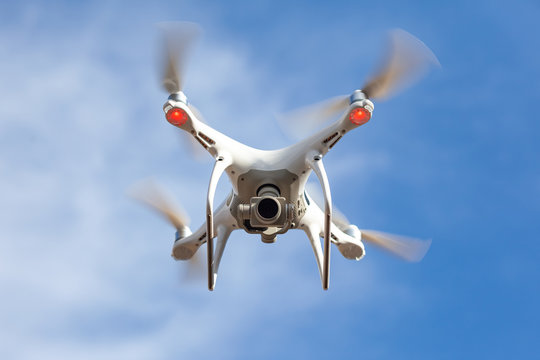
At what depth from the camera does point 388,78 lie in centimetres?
2153

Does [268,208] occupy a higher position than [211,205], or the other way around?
[268,208]

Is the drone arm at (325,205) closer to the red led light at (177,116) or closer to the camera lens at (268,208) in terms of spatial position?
the camera lens at (268,208)

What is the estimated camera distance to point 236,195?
22.1 m

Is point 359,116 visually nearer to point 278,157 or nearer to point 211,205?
point 278,157

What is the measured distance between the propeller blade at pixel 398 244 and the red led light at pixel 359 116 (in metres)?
4.95

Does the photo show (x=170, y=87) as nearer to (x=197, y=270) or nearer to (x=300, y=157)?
(x=300, y=157)

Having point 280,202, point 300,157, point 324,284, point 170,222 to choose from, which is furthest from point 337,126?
point 170,222

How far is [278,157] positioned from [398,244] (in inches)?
216

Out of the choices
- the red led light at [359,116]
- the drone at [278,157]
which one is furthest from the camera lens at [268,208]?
the red led light at [359,116]

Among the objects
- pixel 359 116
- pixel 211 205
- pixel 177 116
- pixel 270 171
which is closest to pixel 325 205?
Answer: pixel 270 171

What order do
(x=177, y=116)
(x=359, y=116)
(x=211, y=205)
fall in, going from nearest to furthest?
(x=211, y=205) → (x=359, y=116) → (x=177, y=116)

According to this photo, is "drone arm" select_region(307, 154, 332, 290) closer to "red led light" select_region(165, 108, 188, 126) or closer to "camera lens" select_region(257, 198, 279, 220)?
"camera lens" select_region(257, 198, 279, 220)

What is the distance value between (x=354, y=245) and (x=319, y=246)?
5.31 feet

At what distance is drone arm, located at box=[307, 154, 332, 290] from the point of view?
19.4 meters
